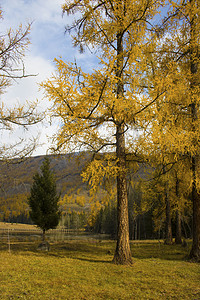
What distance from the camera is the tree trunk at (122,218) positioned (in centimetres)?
682

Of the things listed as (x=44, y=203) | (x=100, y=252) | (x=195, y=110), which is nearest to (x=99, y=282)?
(x=100, y=252)

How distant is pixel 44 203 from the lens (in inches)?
681

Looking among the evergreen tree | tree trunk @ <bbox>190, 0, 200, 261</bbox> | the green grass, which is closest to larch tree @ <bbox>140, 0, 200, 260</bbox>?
tree trunk @ <bbox>190, 0, 200, 261</bbox>

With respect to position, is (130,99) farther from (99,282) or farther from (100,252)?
(100,252)

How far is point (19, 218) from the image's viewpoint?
120 meters

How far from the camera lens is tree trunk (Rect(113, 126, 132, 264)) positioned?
22.4 ft

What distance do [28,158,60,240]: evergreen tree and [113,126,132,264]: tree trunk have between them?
1139 cm

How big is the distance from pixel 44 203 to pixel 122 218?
11.7m

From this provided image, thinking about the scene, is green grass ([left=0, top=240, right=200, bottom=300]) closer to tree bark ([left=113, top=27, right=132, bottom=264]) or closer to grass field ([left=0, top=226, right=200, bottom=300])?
grass field ([left=0, top=226, right=200, bottom=300])

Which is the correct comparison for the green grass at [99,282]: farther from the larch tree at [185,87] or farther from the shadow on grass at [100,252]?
the larch tree at [185,87]

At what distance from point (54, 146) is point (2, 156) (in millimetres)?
1619

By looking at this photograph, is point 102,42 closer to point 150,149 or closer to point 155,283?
point 150,149

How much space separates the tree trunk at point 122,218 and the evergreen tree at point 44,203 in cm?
1139

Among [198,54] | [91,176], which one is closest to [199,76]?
[198,54]
